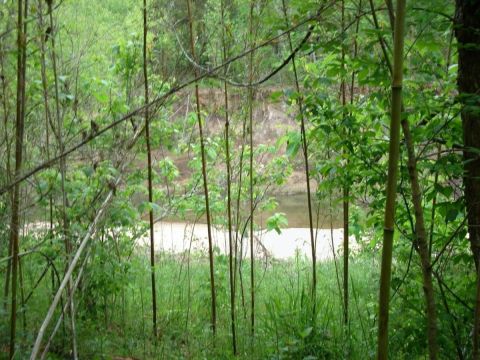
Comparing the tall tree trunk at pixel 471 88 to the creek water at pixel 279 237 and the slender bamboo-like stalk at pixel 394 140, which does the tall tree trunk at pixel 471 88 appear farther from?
the creek water at pixel 279 237

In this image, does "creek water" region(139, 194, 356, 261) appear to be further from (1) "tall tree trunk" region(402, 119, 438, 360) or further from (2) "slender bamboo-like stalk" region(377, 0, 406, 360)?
(2) "slender bamboo-like stalk" region(377, 0, 406, 360)

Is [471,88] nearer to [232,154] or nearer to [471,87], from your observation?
[471,87]

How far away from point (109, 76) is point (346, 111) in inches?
77.2

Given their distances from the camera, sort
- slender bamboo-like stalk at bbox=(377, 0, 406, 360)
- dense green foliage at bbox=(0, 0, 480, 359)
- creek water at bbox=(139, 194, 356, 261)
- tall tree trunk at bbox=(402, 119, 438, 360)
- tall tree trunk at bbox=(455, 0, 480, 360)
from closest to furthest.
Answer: slender bamboo-like stalk at bbox=(377, 0, 406, 360) → tall tree trunk at bbox=(402, 119, 438, 360) → tall tree trunk at bbox=(455, 0, 480, 360) → dense green foliage at bbox=(0, 0, 480, 359) → creek water at bbox=(139, 194, 356, 261)

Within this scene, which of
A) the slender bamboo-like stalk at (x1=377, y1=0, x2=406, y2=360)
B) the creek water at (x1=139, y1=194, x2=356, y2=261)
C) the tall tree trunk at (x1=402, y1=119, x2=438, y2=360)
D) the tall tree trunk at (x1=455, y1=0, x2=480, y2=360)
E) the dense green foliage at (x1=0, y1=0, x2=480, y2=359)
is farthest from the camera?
the creek water at (x1=139, y1=194, x2=356, y2=261)

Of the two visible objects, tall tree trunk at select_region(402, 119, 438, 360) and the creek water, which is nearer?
tall tree trunk at select_region(402, 119, 438, 360)

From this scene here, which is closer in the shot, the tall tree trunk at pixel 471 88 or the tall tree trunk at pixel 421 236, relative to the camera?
the tall tree trunk at pixel 421 236

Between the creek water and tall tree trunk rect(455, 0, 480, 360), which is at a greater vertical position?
tall tree trunk rect(455, 0, 480, 360)

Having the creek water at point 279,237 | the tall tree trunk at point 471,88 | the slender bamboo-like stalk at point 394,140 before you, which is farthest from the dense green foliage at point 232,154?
the creek water at point 279,237

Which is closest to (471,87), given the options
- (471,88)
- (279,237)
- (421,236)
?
(471,88)

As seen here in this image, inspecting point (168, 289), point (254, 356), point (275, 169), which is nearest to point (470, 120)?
point (254, 356)

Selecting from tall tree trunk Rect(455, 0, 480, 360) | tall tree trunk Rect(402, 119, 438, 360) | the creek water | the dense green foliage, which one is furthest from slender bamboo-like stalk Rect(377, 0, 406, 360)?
the creek water

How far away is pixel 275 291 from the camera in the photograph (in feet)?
18.7

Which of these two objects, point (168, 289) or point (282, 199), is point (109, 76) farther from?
point (282, 199)
